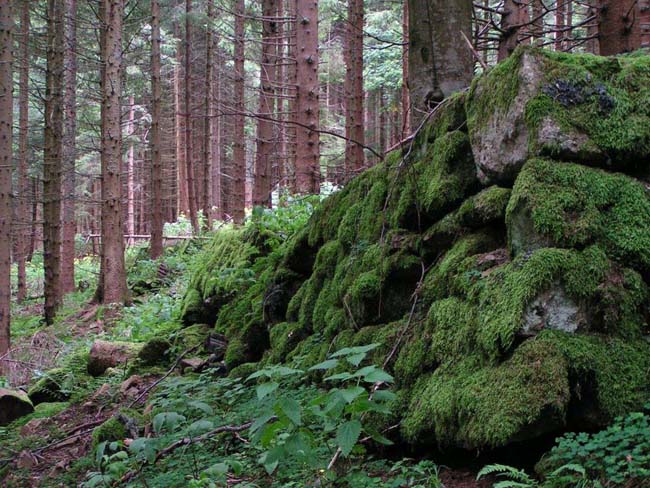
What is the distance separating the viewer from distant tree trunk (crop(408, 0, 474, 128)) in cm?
516

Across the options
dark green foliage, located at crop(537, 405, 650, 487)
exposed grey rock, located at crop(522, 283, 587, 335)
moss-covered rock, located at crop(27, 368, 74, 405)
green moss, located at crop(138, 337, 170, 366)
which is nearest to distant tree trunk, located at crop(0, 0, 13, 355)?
moss-covered rock, located at crop(27, 368, 74, 405)

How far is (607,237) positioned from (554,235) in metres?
0.31

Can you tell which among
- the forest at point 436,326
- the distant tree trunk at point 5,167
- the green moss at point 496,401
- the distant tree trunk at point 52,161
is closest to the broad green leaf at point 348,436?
the forest at point 436,326

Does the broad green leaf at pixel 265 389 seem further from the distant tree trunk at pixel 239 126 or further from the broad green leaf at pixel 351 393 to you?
the distant tree trunk at pixel 239 126

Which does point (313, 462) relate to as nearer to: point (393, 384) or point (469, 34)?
point (393, 384)

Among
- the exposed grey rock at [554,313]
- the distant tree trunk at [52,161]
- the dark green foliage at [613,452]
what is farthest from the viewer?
the distant tree trunk at [52,161]

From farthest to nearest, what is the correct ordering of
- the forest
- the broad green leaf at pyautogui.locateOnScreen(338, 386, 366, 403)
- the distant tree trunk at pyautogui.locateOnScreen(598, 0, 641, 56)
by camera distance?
the distant tree trunk at pyautogui.locateOnScreen(598, 0, 641, 56)
the forest
the broad green leaf at pyautogui.locateOnScreen(338, 386, 366, 403)

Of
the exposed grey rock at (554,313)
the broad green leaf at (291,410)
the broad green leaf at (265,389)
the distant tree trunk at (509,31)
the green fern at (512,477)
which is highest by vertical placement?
the distant tree trunk at (509,31)

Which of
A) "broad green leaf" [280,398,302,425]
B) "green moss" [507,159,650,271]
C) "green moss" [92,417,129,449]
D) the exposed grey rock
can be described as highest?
"green moss" [507,159,650,271]

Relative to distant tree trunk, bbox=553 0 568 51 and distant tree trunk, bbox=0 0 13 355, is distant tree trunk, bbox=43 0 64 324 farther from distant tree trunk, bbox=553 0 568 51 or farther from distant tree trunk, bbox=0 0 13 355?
distant tree trunk, bbox=553 0 568 51

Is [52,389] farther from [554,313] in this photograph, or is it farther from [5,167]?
[554,313]

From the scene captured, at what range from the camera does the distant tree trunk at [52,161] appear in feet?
45.2

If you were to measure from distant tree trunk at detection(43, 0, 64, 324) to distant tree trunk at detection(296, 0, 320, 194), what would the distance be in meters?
6.32

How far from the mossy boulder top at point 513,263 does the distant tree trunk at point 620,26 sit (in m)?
2.38
